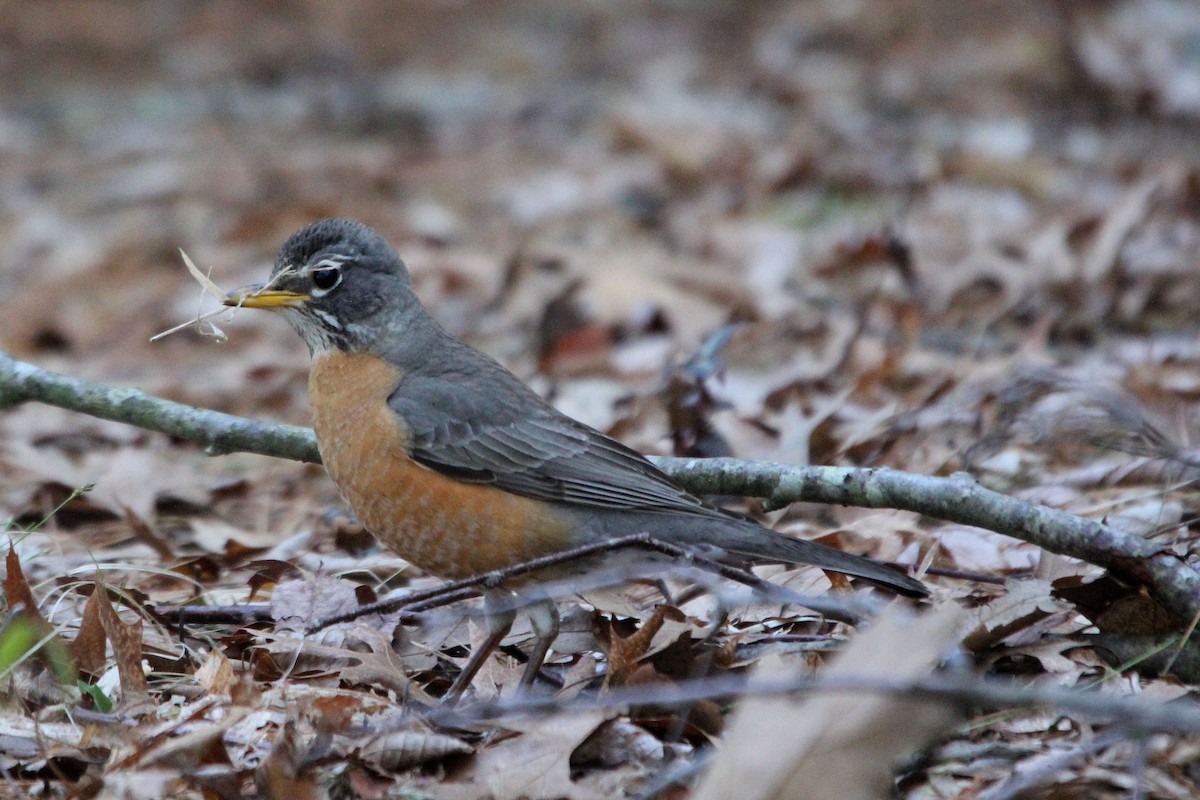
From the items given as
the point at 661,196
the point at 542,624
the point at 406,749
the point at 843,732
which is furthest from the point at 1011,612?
the point at 661,196

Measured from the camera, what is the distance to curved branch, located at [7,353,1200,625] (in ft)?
12.9

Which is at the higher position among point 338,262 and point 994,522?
point 338,262

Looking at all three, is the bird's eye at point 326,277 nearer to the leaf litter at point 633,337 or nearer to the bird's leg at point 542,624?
the leaf litter at point 633,337

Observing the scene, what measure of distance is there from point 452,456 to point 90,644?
1.43 m

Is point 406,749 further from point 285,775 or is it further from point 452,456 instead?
point 452,456

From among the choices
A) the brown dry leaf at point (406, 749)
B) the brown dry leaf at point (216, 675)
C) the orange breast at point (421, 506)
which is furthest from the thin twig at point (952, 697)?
the orange breast at point (421, 506)

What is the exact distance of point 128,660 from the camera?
4121 millimetres

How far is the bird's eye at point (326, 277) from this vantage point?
5.55m

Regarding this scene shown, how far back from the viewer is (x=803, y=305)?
885 cm

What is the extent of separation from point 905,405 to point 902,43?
908 centimetres

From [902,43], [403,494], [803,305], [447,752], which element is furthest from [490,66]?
[447,752]

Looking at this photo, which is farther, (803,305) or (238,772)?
(803,305)

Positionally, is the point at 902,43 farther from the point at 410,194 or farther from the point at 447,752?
the point at 447,752

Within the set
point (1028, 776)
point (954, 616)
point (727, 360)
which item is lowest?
point (727, 360)
